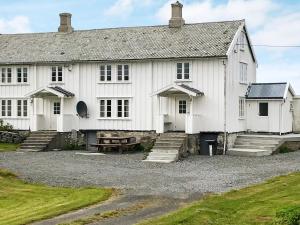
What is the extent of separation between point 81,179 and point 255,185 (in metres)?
7.52

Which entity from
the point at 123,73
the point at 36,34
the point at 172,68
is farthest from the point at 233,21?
the point at 36,34

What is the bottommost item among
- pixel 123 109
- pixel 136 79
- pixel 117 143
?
pixel 117 143

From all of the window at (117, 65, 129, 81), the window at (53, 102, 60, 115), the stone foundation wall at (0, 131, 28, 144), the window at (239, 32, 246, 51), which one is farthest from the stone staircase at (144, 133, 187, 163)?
the stone foundation wall at (0, 131, 28, 144)

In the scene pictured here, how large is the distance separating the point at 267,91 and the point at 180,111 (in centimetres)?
666

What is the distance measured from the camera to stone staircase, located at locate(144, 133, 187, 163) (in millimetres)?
31500

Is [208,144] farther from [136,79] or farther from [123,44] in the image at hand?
[123,44]

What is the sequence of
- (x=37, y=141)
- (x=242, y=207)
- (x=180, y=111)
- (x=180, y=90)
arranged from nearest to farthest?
(x=242, y=207) → (x=180, y=90) → (x=180, y=111) → (x=37, y=141)

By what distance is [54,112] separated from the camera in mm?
40469

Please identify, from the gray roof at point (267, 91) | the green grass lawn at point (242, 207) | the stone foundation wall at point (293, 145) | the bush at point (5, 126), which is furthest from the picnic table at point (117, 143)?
the green grass lawn at point (242, 207)

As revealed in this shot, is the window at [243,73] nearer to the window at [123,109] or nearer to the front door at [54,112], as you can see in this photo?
the window at [123,109]

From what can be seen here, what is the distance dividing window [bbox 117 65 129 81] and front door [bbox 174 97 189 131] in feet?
13.5

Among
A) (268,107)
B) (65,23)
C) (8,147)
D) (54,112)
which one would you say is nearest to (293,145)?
(268,107)

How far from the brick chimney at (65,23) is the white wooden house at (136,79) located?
0.71 ft

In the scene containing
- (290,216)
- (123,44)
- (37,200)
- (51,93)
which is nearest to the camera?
(290,216)
